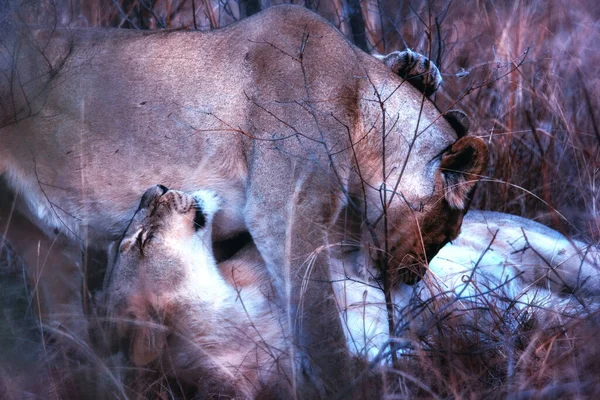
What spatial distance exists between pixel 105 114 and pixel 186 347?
1.19m

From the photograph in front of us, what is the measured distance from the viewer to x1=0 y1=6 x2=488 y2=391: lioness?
3.76 meters

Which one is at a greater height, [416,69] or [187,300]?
[416,69]

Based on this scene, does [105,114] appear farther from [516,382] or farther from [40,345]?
[516,382]

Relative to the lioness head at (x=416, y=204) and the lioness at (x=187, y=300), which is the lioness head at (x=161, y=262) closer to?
the lioness at (x=187, y=300)

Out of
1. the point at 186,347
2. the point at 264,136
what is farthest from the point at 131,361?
the point at 264,136

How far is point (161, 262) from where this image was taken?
3809 mm

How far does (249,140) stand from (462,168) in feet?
3.19

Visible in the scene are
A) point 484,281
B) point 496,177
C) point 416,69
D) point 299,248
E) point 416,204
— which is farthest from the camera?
point 496,177

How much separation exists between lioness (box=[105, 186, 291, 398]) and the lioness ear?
933 mm

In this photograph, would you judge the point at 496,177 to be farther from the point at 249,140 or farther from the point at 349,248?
the point at 249,140

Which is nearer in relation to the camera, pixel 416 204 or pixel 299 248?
pixel 299 248

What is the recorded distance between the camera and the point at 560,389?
2678mm

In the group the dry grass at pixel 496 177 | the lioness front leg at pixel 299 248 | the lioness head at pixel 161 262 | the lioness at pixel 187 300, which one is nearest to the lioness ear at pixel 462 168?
the dry grass at pixel 496 177

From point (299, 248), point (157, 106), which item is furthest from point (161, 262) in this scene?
point (157, 106)
